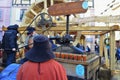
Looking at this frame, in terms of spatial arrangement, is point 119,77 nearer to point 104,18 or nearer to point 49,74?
point 104,18

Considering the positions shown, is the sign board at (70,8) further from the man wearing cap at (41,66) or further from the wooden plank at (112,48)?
the man wearing cap at (41,66)

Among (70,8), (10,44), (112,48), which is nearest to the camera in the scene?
(70,8)

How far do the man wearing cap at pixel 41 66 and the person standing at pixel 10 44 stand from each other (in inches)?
130

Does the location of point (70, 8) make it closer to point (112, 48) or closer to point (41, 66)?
point (112, 48)

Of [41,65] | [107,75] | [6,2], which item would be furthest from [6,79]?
[6,2]

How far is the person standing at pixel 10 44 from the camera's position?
18.7ft

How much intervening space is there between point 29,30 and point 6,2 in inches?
806

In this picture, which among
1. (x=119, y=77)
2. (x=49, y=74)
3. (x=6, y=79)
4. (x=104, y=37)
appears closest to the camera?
(x=49, y=74)

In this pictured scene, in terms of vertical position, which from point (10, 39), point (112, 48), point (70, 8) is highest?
point (70, 8)

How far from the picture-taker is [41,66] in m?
2.42

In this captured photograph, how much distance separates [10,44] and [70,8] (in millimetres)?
1967

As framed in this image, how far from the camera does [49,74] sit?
242cm

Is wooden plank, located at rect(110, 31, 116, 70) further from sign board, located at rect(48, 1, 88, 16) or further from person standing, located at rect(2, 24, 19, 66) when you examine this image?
person standing, located at rect(2, 24, 19, 66)

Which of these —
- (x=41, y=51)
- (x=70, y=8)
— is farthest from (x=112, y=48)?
(x=41, y=51)
